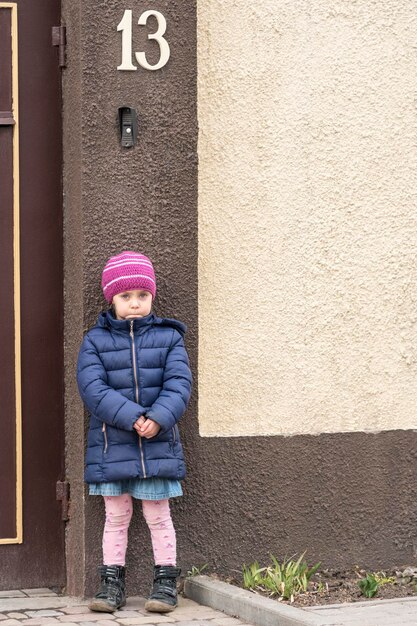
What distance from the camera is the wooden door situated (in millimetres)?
5703

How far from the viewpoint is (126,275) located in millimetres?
5301

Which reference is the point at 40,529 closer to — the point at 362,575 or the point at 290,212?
the point at 362,575

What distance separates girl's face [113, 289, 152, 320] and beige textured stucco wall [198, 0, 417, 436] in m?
0.45

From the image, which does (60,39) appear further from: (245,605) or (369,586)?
(369,586)

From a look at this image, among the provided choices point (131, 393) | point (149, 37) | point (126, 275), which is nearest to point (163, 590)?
point (131, 393)

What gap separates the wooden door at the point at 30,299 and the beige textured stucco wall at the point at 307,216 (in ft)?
2.29

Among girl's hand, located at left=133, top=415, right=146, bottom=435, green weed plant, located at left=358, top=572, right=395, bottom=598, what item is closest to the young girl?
girl's hand, located at left=133, top=415, right=146, bottom=435

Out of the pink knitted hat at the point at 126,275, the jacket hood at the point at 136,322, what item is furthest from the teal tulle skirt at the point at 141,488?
the pink knitted hat at the point at 126,275

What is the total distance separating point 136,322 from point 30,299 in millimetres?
673

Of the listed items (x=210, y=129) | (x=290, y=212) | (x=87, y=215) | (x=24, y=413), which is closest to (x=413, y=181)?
(x=290, y=212)

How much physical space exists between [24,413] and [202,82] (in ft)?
5.74

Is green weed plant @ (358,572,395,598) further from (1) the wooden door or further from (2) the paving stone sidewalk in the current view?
(1) the wooden door

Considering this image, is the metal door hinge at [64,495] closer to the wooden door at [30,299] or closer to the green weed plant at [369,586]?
the wooden door at [30,299]

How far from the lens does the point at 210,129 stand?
5.79 m
